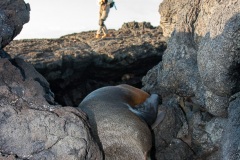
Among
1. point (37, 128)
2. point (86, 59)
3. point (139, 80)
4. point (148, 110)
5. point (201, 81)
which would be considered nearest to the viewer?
point (37, 128)

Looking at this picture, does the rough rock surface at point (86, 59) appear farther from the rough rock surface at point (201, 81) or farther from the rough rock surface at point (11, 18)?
the rough rock surface at point (11, 18)

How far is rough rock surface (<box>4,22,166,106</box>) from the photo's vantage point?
827 cm

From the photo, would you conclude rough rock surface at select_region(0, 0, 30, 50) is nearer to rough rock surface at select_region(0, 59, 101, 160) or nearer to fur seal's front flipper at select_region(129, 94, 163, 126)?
rough rock surface at select_region(0, 59, 101, 160)

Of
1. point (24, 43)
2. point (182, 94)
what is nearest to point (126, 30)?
point (24, 43)

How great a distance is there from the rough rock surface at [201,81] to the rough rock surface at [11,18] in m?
2.46

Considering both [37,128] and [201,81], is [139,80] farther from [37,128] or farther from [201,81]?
[37,128]

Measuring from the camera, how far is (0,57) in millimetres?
4176

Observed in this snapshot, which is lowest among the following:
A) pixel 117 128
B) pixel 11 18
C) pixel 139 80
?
pixel 139 80

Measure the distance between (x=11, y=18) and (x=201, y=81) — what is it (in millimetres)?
3169

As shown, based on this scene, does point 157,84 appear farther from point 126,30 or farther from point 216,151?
point 126,30

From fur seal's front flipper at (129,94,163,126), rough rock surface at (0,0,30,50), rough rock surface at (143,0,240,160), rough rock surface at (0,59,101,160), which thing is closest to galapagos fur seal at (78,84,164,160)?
fur seal's front flipper at (129,94,163,126)

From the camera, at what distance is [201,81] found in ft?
20.4

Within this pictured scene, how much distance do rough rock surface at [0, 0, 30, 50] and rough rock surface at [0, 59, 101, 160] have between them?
310mm

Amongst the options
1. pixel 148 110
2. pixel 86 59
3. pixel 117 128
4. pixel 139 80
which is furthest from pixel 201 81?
pixel 139 80
